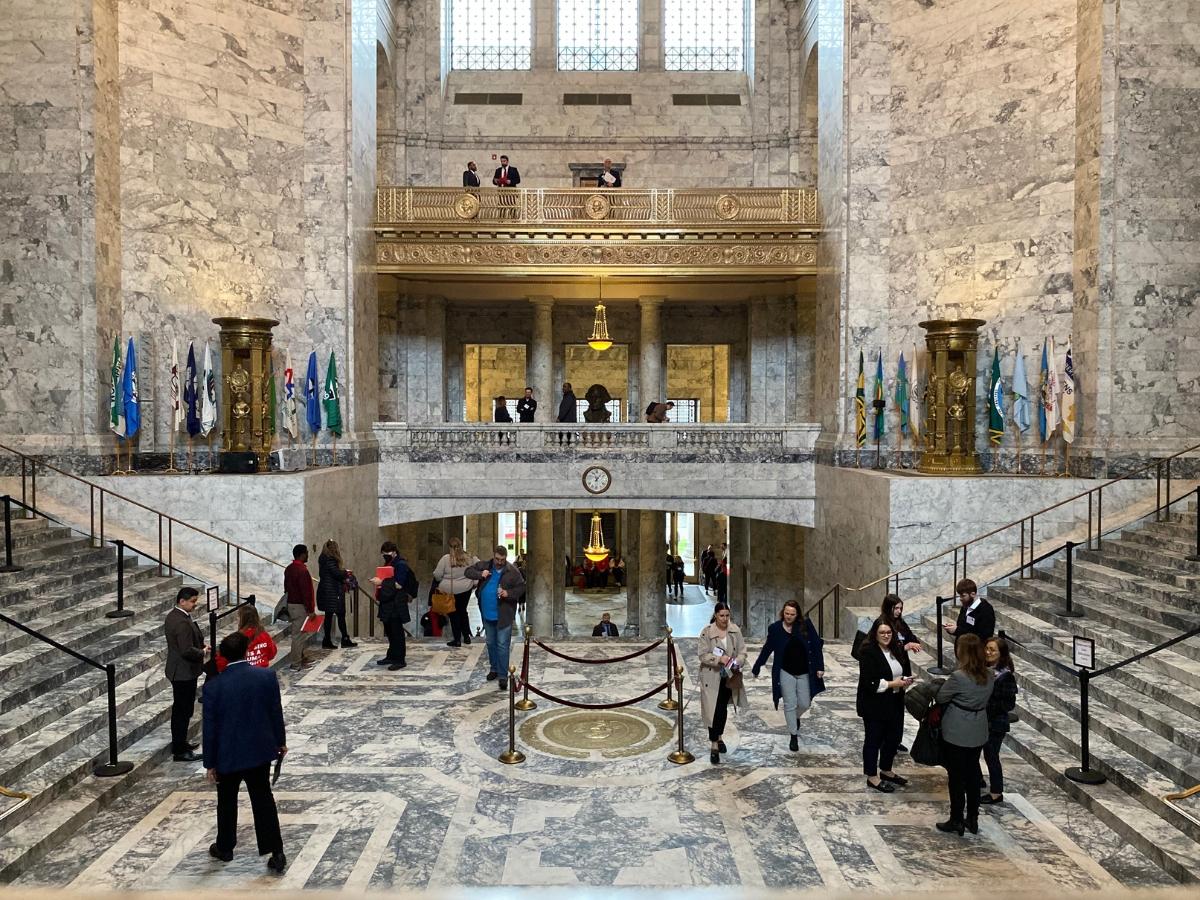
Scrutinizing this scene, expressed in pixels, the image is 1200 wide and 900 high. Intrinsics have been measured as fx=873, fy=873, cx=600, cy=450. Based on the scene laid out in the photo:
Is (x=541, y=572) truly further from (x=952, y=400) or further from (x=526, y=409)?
(x=952, y=400)

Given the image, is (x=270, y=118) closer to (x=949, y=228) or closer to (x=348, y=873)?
(x=949, y=228)

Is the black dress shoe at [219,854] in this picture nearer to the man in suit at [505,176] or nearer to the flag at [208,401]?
the flag at [208,401]

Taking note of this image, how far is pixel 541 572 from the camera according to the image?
2256 cm

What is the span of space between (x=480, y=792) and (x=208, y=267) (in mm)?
11701

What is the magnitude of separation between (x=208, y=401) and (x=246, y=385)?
77cm

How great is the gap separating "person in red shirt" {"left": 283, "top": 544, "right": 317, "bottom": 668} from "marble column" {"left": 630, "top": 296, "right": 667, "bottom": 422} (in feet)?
41.5

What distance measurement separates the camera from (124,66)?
1416 cm

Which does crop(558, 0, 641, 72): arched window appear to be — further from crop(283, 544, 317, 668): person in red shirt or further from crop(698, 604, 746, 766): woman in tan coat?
crop(698, 604, 746, 766): woman in tan coat

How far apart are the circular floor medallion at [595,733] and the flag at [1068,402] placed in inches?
344

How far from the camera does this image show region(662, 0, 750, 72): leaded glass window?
22250 millimetres

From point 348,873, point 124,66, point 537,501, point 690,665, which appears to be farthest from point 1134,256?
point 124,66

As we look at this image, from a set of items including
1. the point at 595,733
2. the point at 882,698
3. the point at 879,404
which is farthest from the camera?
the point at 879,404

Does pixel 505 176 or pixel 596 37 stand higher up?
pixel 596 37

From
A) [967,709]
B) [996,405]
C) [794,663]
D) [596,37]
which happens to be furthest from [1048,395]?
[596,37]
